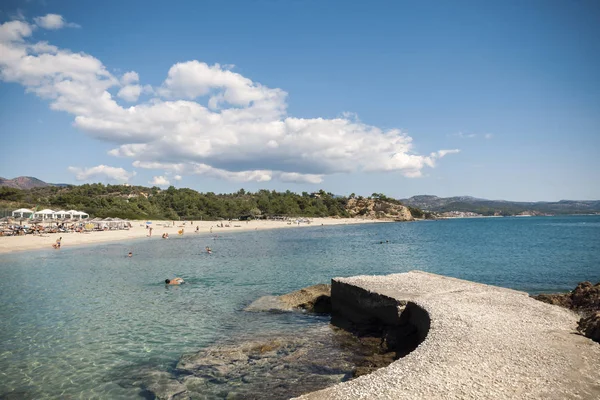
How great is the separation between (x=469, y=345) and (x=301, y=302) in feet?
34.7

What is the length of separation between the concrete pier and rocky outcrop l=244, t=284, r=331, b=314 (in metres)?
1.88

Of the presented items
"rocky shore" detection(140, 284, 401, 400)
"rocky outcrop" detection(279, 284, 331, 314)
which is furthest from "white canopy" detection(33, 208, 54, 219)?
"rocky shore" detection(140, 284, 401, 400)

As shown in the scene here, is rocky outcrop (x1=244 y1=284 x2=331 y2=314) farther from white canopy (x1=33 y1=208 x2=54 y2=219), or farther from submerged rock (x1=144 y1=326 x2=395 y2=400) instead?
white canopy (x1=33 y1=208 x2=54 y2=219)

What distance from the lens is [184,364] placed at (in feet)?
37.0

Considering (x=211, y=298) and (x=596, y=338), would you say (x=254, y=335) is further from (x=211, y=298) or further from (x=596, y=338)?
(x=596, y=338)

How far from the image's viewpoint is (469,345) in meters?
9.02

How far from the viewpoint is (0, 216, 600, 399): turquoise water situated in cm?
1098

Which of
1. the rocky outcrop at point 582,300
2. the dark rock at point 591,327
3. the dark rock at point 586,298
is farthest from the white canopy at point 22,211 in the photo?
the dark rock at point 591,327

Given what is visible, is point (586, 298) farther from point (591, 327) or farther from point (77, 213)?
point (77, 213)

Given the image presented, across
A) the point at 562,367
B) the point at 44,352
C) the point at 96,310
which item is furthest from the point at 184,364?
the point at 562,367

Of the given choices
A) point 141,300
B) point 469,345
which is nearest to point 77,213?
point 141,300

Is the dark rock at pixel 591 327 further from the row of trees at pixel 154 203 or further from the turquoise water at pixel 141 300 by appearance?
the row of trees at pixel 154 203

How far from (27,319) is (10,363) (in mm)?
5390

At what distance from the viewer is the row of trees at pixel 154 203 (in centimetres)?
9881
